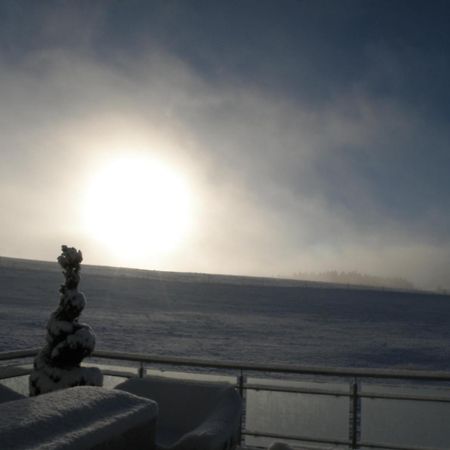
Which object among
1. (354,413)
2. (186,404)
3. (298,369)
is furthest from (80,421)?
(354,413)

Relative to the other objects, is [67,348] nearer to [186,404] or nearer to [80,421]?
[186,404]

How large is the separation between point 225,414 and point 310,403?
3122 millimetres

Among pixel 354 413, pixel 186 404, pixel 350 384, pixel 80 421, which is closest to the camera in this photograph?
pixel 80 421

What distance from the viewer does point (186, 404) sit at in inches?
205

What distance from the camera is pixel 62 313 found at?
6.46m

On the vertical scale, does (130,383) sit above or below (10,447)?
below

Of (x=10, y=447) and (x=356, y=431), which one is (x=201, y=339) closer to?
(x=356, y=431)

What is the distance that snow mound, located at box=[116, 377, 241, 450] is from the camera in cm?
470

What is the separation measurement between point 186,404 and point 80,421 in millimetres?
2700

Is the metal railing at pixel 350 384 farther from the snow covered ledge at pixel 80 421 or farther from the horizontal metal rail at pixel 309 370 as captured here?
the snow covered ledge at pixel 80 421

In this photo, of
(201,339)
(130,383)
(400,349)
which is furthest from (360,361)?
(130,383)

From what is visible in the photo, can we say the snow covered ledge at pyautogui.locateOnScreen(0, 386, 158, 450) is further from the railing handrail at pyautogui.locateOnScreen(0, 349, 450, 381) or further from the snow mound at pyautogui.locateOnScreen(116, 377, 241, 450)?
the railing handrail at pyautogui.locateOnScreen(0, 349, 450, 381)

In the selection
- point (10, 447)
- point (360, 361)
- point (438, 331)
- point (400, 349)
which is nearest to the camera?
point (10, 447)

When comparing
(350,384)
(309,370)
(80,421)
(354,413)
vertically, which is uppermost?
(80,421)
